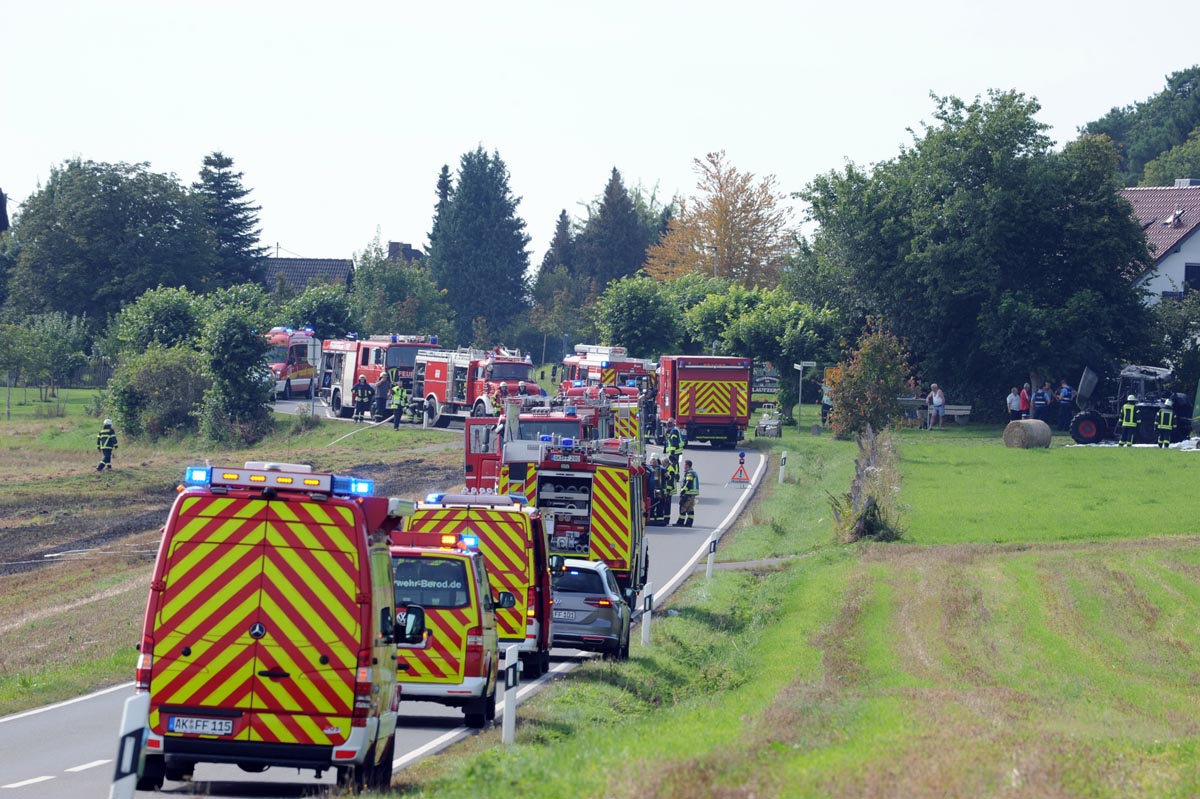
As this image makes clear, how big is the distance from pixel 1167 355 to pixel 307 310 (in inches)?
1640

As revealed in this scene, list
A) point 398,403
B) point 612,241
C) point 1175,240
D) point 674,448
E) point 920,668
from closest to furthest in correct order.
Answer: point 920,668, point 674,448, point 398,403, point 1175,240, point 612,241

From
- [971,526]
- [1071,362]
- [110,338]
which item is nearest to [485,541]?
[971,526]

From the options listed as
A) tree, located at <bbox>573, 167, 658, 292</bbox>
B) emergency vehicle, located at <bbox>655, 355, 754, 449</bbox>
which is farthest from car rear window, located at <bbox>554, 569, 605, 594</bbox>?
tree, located at <bbox>573, 167, 658, 292</bbox>

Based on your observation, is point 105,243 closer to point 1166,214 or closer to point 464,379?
point 464,379

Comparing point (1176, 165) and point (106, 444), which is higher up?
point (1176, 165)

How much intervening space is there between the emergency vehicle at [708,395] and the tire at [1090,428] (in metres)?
11.5

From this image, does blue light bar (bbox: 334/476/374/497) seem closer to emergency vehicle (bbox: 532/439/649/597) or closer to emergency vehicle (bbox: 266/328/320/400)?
emergency vehicle (bbox: 532/439/649/597)

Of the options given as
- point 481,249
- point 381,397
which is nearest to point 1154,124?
point 481,249

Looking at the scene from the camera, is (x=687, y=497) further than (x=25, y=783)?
Yes

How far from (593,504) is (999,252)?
41674mm

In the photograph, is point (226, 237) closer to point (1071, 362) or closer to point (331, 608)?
point (1071, 362)

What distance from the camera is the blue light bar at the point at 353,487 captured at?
10742 millimetres

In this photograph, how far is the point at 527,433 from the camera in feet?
105

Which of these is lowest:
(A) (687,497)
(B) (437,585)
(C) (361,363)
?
(A) (687,497)
